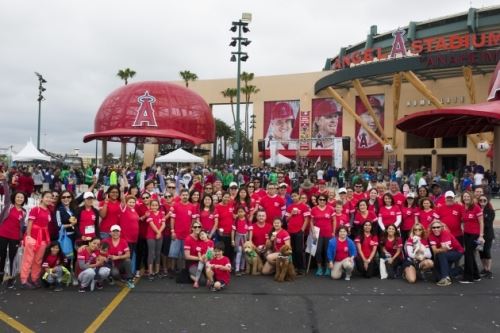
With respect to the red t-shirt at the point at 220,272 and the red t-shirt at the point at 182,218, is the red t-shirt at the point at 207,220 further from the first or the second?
the red t-shirt at the point at 220,272

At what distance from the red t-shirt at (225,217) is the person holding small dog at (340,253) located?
1.67 m

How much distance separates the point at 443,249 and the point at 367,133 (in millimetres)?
32086

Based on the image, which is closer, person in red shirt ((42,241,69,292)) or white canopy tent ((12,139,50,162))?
person in red shirt ((42,241,69,292))

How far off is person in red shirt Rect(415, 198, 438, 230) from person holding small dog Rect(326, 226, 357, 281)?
1286 millimetres

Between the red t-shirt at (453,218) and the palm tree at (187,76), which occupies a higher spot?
the palm tree at (187,76)

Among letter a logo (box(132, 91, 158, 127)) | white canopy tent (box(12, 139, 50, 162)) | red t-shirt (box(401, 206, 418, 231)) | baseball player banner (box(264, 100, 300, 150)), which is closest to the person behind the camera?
red t-shirt (box(401, 206, 418, 231))

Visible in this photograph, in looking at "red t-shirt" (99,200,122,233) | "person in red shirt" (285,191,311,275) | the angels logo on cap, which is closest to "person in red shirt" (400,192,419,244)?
"person in red shirt" (285,191,311,275)

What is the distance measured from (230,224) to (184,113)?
92.6ft

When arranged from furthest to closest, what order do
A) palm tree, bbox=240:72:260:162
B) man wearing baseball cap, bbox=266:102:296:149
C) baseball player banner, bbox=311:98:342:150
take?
palm tree, bbox=240:72:260:162, man wearing baseball cap, bbox=266:102:296:149, baseball player banner, bbox=311:98:342:150

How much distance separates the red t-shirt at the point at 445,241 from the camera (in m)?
7.04

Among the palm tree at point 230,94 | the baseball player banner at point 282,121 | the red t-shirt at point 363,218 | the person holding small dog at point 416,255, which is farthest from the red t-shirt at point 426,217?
the palm tree at point 230,94

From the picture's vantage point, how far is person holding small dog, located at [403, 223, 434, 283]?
705 centimetres

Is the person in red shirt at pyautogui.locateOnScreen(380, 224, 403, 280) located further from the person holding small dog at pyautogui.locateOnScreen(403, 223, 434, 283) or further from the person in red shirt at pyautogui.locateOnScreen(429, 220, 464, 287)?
the person in red shirt at pyautogui.locateOnScreen(429, 220, 464, 287)

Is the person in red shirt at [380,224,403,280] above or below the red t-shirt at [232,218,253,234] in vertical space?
below
